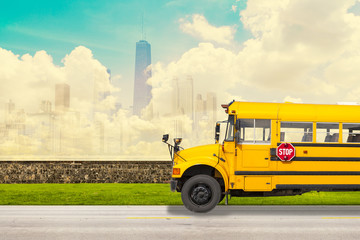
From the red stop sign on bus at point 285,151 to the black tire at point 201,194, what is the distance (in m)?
1.59

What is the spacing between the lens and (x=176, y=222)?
8.38 meters

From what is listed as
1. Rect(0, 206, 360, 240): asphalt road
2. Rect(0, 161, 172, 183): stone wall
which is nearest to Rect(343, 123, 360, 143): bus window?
Rect(0, 206, 360, 240): asphalt road

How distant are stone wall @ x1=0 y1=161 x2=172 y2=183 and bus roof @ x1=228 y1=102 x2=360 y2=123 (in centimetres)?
978

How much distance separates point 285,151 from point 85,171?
12142 mm

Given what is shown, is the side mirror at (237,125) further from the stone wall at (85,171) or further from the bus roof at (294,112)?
the stone wall at (85,171)

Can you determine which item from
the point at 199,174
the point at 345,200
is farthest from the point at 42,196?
A: the point at 345,200

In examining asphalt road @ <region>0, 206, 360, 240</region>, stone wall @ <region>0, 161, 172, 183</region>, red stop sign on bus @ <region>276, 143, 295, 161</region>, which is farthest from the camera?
stone wall @ <region>0, 161, 172, 183</region>

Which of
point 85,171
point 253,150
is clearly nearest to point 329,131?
point 253,150

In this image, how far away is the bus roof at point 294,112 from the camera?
964 centimetres

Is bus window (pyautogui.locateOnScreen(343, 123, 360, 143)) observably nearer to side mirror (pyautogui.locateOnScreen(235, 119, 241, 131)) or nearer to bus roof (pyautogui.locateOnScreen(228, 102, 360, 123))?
bus roof (pyautogui.locateOnScreen(228, 102, 360, 123))

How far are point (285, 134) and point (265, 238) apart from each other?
3.41 metres

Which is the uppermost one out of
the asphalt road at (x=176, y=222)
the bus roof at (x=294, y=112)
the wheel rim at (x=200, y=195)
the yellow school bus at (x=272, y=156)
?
the bus roof at (x=294, y=112)

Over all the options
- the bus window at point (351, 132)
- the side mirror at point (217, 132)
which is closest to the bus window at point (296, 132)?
the bus window at point (351, 132)

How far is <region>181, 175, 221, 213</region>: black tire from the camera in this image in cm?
942
